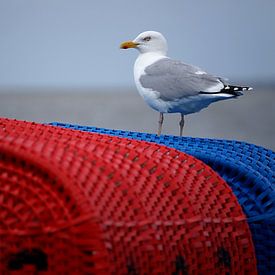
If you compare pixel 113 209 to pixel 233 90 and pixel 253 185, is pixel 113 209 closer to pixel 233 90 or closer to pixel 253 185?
pixel 253 185

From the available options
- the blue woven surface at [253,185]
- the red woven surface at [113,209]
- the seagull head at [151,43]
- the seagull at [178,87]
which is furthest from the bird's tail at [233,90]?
the red woven surface at [113,209]

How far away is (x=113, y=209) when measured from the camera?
0.74 meters

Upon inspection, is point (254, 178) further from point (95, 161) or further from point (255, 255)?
point (95, 161)

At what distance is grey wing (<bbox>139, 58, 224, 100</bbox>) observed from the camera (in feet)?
5.25

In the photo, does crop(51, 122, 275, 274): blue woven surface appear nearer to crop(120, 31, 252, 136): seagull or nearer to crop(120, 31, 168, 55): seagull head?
crop(120, 31, 252, 136): seagull

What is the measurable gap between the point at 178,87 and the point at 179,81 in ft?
0.04

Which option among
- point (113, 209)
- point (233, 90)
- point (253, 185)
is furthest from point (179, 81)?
point (113, 209)

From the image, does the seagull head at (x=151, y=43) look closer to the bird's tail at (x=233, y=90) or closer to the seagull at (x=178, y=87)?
the seagull at (x=178, y=87)

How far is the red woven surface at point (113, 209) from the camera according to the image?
0.69 metres

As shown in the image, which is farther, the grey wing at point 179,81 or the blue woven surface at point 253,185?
the grey wing at point 179,81

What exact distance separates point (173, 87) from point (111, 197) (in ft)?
2.99

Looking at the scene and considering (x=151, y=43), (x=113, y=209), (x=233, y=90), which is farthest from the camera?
(x=151, y=43)

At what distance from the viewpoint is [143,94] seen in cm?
172

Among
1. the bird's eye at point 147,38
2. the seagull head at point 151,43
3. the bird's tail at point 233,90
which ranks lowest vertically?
the bird's tail at point 233,90
